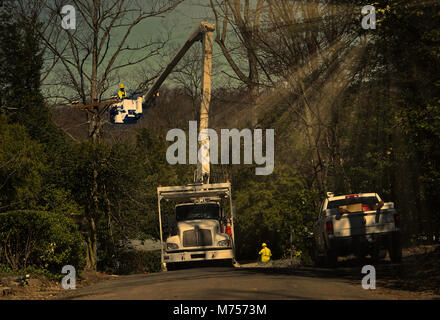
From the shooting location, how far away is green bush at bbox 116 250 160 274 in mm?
30188

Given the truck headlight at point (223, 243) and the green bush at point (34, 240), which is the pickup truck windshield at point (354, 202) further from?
the green bush at point (34, 240)

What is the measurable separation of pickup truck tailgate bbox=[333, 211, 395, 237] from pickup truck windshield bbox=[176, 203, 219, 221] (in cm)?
546

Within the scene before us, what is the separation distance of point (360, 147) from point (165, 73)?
9.92 metres

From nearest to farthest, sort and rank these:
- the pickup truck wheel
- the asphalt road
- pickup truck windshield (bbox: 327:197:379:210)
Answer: the asphalt road, pickup truck windshield (bbox: 327:197:379:210), the pickup truck wheel

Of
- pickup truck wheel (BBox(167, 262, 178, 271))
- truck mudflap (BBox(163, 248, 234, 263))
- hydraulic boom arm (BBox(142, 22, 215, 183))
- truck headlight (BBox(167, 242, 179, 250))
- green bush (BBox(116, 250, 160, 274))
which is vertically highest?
hydraulic boom arm (BBox(142, 22, 215, 183))

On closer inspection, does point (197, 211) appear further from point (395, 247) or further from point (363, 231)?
point (395, 247)

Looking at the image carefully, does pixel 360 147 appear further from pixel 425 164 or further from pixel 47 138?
pixel 47 138

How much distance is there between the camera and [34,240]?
18.0m

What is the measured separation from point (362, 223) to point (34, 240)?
9344 mm

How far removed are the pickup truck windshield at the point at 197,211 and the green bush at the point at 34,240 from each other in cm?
449

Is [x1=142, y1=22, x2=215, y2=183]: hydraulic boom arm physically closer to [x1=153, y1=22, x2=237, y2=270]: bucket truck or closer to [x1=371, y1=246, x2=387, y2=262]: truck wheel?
[x1=153, y1=22, x2=237, y2=270]: bucket truck

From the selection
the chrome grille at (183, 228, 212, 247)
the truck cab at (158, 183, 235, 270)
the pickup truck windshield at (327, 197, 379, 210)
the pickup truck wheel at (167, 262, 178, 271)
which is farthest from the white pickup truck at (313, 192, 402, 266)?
the pickup truck wheel at (167, 262, 178, 271)
